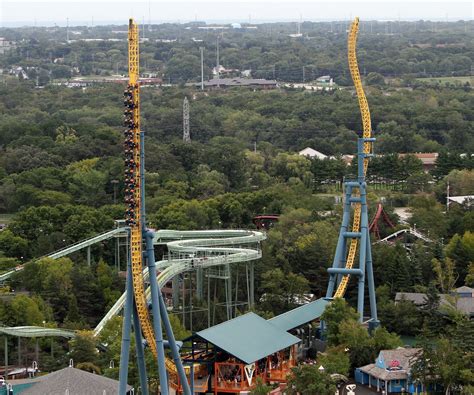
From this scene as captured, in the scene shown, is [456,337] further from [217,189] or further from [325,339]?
[217,189]

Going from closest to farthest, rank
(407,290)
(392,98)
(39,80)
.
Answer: (407,290) → (392,98) → (39,80)

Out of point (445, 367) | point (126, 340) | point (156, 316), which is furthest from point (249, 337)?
point (126, 340)

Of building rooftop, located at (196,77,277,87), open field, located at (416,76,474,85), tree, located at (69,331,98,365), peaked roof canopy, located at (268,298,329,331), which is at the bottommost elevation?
open field, located at (416,76,474,85)

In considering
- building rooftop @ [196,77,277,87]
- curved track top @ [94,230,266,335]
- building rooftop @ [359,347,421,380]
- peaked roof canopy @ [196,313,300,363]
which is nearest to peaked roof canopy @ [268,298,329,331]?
peaked roof canopy @ [196,313,300,363]

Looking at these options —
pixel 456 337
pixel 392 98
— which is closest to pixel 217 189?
pixel 456 337

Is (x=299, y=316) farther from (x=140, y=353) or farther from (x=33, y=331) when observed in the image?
(x=140, y=353)

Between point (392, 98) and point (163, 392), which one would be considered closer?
point (163, 392)

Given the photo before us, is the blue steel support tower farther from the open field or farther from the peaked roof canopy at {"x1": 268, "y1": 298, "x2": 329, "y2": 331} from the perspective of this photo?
the open field
